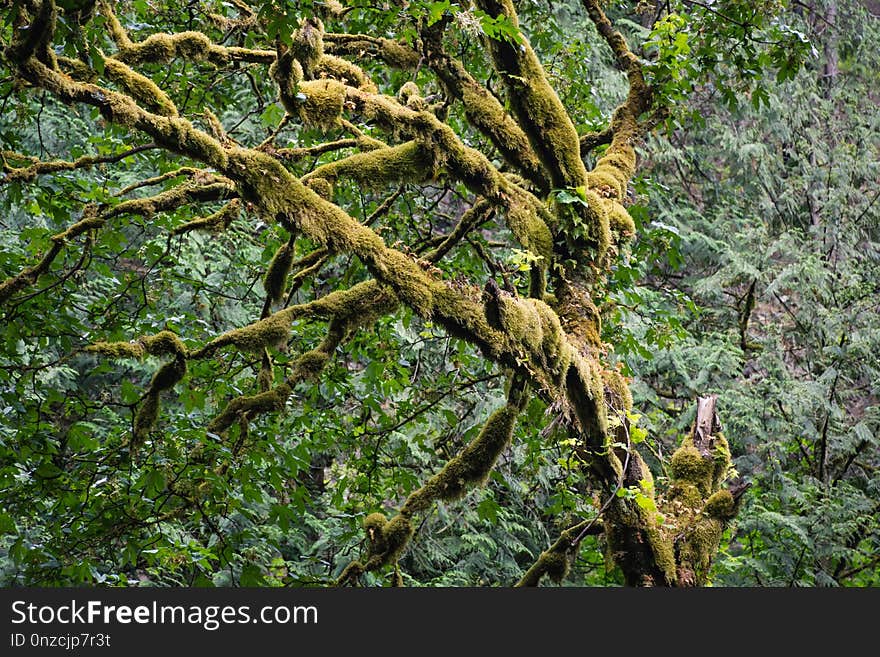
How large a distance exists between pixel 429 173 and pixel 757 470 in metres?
6.81

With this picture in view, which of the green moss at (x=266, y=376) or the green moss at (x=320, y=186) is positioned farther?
the green moss at (x=266, y=376)

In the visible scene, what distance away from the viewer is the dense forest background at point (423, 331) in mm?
4684

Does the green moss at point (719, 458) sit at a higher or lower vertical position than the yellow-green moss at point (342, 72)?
lower

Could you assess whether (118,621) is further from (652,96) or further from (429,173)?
(652,96)

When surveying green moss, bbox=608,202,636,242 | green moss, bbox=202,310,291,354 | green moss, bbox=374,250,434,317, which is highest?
green moss, bbox=608,202,636,242

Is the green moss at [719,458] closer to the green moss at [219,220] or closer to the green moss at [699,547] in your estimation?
the green moss at [699,547]

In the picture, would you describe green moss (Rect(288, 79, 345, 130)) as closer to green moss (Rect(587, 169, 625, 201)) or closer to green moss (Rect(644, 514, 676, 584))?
green moss (Rect(587, 169, 625, 201))

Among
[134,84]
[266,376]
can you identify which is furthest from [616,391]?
[134,84]

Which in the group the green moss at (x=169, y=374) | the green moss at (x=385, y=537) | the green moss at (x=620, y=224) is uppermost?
the green moss at (x=620, y=224)

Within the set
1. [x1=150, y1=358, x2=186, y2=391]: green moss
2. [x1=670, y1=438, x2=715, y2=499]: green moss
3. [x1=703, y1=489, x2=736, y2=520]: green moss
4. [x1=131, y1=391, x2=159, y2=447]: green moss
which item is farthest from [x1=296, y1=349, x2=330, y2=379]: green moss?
[x1=703, y1=489, x2=736, y2=520]: green moss

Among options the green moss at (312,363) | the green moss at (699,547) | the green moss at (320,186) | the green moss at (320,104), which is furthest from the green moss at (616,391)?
the green moss at (320,104)

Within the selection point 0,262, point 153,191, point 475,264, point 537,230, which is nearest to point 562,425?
point 537,230

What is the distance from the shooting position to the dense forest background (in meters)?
4.68

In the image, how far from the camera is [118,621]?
4305mm
